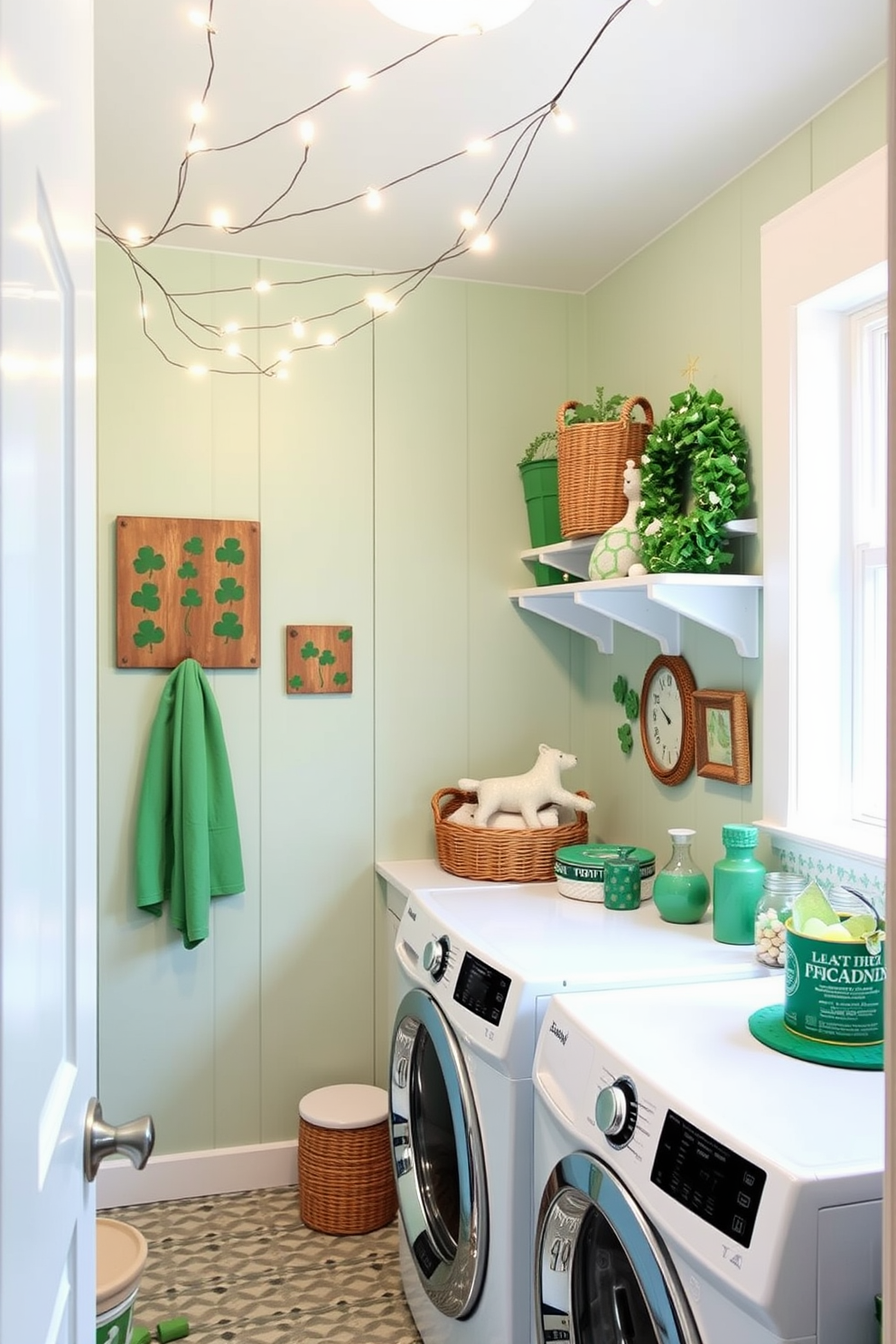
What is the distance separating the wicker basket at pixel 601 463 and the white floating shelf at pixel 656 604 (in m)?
0.11

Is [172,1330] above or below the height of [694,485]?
below

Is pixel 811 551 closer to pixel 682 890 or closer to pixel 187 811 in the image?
pixel 682 890

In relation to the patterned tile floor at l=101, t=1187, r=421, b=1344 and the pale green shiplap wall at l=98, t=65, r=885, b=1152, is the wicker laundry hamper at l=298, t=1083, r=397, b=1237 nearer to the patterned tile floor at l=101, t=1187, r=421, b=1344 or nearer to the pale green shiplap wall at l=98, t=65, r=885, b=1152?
the patterned tile floor at l=101, t=1187, r=421, b=1344

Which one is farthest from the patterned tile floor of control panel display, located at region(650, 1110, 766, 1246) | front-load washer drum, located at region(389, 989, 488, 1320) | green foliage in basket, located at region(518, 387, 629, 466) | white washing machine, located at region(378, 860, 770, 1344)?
green foliage in basket, located at region(518, 387, 629, 466)

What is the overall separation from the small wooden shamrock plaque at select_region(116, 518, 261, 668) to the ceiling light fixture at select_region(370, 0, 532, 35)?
1.47 metres

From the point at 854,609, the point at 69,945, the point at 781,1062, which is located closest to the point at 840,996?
the point at 781,1062

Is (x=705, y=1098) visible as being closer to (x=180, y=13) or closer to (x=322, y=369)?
(x=180, y=13)

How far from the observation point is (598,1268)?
1.41m

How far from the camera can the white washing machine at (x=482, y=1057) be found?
165 cm

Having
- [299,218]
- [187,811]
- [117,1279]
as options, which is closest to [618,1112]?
[117,1279]

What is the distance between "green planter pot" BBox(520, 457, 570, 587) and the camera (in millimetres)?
2842

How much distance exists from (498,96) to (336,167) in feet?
1.45

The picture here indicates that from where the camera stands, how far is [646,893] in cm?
234

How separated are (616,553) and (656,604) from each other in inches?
7.9
